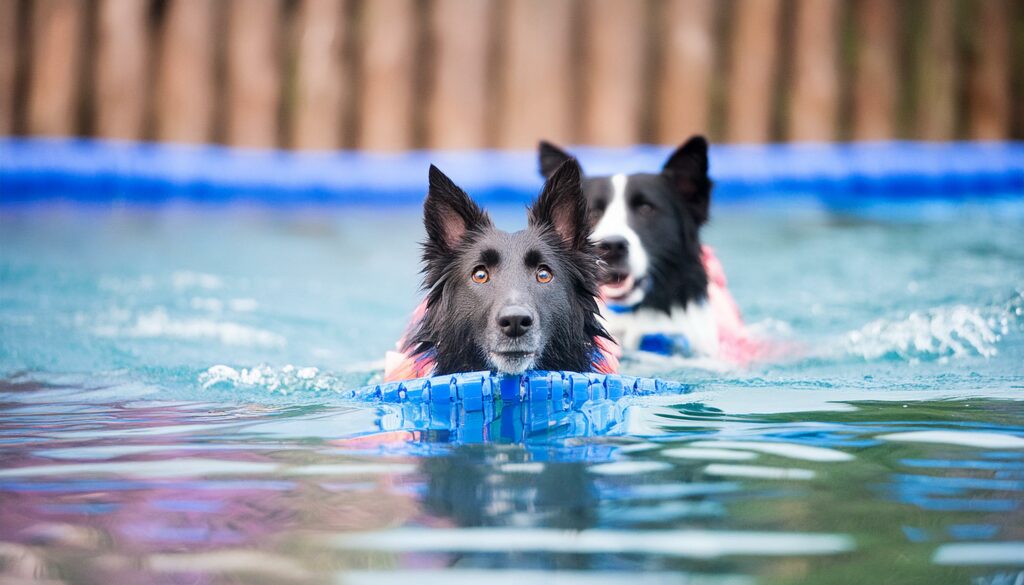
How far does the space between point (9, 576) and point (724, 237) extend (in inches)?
250

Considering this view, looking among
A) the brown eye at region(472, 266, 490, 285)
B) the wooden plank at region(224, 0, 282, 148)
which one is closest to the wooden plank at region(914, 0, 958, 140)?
the wooden plank at region(224, 0, 282, 148)

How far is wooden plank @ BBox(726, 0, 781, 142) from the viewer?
941 cm

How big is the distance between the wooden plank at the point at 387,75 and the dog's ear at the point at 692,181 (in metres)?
4.75

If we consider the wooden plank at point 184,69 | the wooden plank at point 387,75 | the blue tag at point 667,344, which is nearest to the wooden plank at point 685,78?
the wooden plank at point 387,75

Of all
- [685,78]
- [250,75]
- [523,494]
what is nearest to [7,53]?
[250,75]

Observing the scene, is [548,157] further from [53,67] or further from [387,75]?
[53,67]

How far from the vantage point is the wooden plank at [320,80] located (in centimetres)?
949

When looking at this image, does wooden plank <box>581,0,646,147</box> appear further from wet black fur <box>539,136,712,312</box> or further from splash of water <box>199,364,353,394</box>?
splash of water <box>199,364,353,394</box>

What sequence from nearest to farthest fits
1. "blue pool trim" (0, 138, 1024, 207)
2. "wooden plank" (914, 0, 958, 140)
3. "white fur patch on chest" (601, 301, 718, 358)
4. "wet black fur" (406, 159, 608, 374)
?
"wet black fur" (406, 159, 608, 374)
"white fur patch on chest" (601, 301, 718, 358)
"blue pool trim" (0, 138, 1024, 207)
"wooden plank" (914, 0, 958, 140)

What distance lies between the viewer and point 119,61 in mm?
9328

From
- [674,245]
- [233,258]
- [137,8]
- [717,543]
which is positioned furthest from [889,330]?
[137,8]

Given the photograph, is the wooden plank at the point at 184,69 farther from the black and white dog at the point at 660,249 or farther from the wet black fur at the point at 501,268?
the wet black fur at the point at 501,268

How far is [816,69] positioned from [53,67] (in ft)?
19.2

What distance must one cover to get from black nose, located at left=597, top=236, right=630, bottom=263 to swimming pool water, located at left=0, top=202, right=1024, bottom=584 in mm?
457
